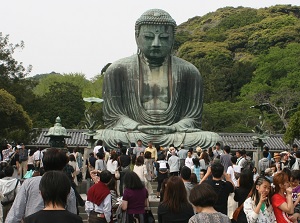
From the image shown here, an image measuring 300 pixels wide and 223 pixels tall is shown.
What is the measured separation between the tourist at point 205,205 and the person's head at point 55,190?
0.93 metres

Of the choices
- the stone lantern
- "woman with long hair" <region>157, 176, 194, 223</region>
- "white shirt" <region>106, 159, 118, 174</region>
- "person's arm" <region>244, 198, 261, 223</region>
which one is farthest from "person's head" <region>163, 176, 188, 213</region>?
the stone lantern

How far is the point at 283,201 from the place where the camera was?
21.6 ft

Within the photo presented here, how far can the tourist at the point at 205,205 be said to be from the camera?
16.5 ft

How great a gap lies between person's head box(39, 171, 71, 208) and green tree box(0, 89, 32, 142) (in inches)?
895

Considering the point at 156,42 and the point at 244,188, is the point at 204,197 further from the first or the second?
the point at 156,42

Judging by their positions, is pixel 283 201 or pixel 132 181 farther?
pixel 132 181

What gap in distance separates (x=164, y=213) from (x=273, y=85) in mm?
40672

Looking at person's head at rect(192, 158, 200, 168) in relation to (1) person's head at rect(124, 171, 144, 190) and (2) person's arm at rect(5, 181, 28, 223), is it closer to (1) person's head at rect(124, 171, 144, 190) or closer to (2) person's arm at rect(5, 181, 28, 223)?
(1) person's head at rect(124, 171, 144, 190)

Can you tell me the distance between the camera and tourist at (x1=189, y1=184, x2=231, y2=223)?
5.02 m

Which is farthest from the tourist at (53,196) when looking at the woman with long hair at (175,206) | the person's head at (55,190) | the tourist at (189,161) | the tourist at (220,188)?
the tourist at (189,161)

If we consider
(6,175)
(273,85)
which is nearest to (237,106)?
(273,85)

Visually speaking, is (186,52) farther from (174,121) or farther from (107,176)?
(107,176)

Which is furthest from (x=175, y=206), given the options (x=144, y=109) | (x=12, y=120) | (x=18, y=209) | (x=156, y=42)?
(x=12, y=120)

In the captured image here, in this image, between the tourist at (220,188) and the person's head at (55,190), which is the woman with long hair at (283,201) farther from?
the person's head at (55,190)
